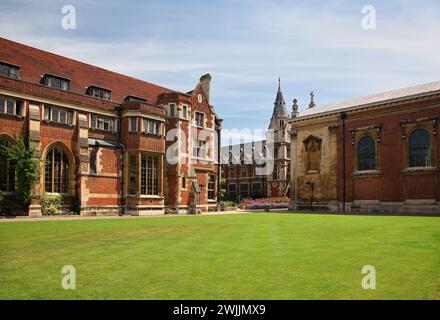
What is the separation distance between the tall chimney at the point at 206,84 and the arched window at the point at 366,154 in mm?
17293

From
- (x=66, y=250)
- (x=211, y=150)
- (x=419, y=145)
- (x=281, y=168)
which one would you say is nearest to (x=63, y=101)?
(x=211, y=150)

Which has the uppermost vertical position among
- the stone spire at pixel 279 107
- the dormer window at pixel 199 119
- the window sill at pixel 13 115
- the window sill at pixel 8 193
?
the stone spire at pixel 279 107

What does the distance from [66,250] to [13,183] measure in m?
18.7

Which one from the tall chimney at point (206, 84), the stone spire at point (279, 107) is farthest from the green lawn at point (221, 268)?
the stone spire at point (279, 107)

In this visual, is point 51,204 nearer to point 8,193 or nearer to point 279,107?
point 8,193

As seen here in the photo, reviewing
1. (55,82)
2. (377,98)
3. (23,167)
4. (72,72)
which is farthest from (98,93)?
(377,98)

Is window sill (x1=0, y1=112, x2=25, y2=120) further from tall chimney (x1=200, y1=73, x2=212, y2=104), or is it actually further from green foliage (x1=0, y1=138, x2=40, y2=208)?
tall chimney (x1=200, y1=73, x2=212, y2=104)

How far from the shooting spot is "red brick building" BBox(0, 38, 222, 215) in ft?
85.1

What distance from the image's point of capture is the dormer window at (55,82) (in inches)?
1120

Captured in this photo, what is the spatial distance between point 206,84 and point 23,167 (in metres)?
23.5

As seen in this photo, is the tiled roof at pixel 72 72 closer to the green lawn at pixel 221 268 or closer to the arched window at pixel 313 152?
the arched window at pixel 313 152

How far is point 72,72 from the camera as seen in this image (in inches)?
1265

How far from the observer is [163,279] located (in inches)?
240

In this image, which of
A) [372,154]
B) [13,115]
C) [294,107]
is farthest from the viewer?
[294,107]
